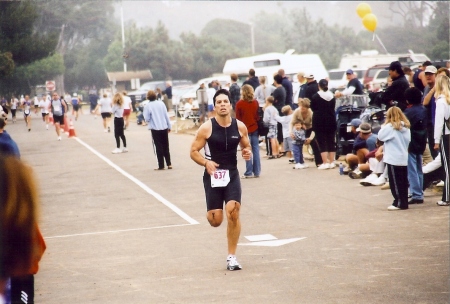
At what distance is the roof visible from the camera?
54.6m

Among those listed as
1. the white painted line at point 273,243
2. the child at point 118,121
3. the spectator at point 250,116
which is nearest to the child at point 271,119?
the spectator at point 250,116

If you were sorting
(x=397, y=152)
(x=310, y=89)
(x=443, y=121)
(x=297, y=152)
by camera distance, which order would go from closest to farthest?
(x=443, y=121)
(x=397, y=152)
(x=297, y=152)
(x=310, y=89)

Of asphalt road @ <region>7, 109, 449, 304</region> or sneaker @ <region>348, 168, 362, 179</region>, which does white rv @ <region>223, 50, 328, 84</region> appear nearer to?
asphalt road @ <region>7, 109, 449, 304</region>

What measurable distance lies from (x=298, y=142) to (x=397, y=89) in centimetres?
386

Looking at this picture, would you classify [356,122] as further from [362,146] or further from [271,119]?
[271,119]

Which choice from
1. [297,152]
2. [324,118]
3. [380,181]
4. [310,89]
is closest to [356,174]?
[380,181]

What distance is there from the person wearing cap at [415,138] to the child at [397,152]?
0.43 m

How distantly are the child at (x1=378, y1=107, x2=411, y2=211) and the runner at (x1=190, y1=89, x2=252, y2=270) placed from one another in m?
4.21

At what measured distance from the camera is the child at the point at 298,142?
19281mm

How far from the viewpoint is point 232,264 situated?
30.9 feet

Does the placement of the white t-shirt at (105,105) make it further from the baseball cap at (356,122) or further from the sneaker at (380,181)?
the sneaker at (380,181)

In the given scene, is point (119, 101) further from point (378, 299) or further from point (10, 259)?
point (10, 259)

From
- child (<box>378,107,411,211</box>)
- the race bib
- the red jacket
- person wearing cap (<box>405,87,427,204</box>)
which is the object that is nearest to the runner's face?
the race bib

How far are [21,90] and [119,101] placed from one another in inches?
119
